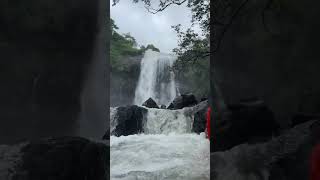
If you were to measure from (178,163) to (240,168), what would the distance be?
5.25 m

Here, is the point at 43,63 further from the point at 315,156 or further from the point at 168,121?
the point at 168,121

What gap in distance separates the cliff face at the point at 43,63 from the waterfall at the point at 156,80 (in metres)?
10.4

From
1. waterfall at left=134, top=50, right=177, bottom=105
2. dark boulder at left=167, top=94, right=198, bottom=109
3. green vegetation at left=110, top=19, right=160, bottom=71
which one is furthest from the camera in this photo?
green vegetation at left=110, top=19, right=160, bottom=71

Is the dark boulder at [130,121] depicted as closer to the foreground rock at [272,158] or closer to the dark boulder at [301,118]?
the foreground rock at [272,158]

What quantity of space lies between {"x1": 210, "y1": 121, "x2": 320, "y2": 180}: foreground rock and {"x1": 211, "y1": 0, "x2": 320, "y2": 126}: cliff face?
0.13 m

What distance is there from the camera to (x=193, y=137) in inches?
389

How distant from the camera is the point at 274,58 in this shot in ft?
9.53

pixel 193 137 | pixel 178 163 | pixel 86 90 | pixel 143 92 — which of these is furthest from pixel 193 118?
pixel 86 90

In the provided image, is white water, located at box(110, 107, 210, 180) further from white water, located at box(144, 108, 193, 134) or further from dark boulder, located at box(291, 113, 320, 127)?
dark boulder, located at box(291, 113, 320, 127)

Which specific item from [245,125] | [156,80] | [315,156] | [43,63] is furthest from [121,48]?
[315,156]

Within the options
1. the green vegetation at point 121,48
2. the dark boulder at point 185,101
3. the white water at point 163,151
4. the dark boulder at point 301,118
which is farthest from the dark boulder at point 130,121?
the dark boulder at point 301,118

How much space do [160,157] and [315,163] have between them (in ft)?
19.8

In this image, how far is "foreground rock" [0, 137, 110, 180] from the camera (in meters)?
3.07

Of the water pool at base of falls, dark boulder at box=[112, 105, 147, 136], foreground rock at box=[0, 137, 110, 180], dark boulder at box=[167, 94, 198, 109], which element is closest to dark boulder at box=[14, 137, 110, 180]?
foreground rock at box=[0, 137, 110, 180]
